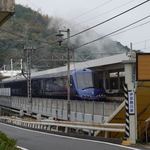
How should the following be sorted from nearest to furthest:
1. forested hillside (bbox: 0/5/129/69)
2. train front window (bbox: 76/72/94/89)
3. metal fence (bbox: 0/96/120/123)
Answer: metal fence (bbox: 0/96/120/123) < train front window (bbox: 76/72/94/89) < forested hillside (bbox: 0/5/129/69)

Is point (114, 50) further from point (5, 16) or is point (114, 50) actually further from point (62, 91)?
point (5, 16)

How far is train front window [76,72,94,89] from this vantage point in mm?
48125

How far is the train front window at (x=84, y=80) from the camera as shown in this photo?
1895 inches

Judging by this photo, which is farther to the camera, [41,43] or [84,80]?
[41,43]

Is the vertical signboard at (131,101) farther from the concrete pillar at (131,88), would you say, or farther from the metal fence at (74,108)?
the metal fence at (74,108)

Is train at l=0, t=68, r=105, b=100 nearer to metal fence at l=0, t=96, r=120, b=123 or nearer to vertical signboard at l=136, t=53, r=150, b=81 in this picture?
metal fence at l=0, t=96, r=120, b=123

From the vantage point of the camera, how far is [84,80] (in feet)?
160

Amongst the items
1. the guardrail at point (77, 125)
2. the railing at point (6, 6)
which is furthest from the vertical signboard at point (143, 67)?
the railing at point (6, 6)

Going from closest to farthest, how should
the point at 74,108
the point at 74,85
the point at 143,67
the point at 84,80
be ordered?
Answer: the point at 143,67, the point at 74,108, the point at 74,85, the point at 84,80

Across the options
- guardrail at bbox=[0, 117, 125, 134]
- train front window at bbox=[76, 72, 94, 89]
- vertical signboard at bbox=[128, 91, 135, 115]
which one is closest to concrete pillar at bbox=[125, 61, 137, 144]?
vertical signboard at bbox=[128, 91, 135, 115]

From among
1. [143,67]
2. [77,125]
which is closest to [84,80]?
[77,125]

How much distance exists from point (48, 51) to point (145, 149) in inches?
2842

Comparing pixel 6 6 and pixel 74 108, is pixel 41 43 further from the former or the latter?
pixel 6 6

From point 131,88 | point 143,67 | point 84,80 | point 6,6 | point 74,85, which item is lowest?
point 131,88
